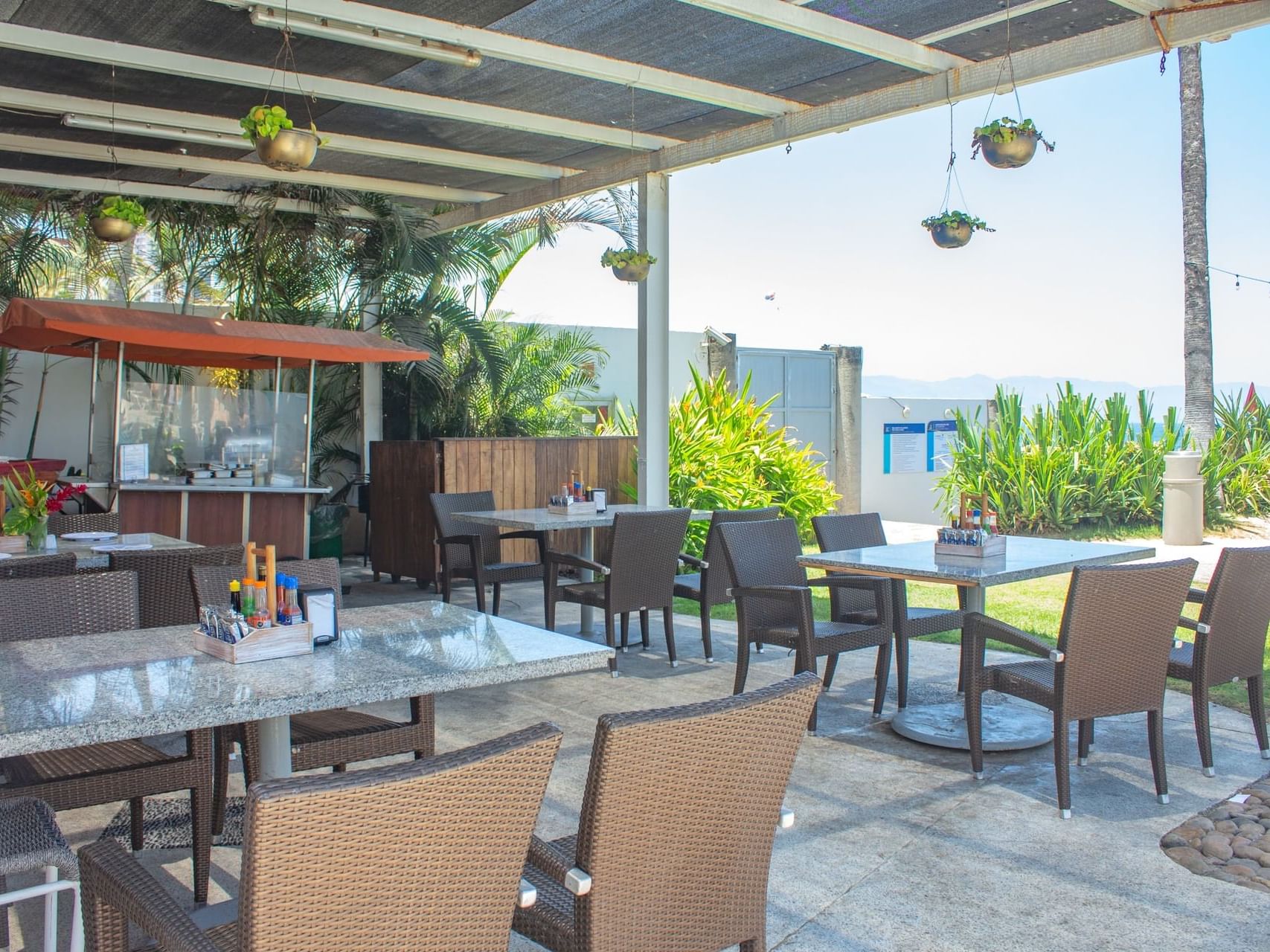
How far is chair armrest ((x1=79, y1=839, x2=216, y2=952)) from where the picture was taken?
5.70 ft

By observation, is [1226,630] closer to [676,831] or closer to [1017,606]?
[676,831]

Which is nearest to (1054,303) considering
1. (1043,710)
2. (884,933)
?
(1043,710)

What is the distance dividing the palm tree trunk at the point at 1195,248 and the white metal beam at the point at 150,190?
31.2 ft

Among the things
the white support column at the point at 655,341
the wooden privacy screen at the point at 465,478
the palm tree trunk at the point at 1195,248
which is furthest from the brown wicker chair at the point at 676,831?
the palm tree trunk at the point at 1195,248

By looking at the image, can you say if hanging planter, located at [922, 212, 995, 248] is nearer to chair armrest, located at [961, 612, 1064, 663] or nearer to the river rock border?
chair armrest, located at [961, 612, 1064, 663]

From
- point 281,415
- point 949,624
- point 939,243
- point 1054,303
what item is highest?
point 1054,303

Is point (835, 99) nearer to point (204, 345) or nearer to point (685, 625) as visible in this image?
point (685, 625)

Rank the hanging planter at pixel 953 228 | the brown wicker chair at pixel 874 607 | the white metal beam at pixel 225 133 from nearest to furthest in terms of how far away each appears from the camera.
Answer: the brown wicker chair at pixel 874 607
the hanging planter at pixel 953 228
the white metal beam at pixel 225 133

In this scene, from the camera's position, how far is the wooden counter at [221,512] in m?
8.01

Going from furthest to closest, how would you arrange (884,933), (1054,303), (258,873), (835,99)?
(1054,303) → (835,99) → (884,933) → (258,873)

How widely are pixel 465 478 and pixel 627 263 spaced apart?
260 cm

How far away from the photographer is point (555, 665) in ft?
8.30

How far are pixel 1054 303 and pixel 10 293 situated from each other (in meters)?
30.9

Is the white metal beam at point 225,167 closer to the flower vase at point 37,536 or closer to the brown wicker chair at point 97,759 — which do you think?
the flower vase at point 37,536
